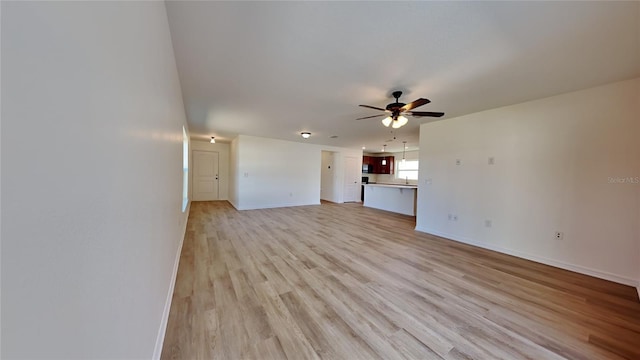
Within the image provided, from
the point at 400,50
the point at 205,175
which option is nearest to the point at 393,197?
the point at 400,50

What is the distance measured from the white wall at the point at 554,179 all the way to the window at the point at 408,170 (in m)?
4.98

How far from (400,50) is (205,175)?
7.71 meters

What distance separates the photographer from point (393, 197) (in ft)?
21.4

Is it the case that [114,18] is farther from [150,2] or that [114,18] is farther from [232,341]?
[232,341]

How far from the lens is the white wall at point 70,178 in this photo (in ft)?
1.03

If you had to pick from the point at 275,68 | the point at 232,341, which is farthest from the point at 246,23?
the point at 232,341

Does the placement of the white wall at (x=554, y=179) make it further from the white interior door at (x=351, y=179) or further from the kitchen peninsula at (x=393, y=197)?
the white interior door at (x=351, y=179)

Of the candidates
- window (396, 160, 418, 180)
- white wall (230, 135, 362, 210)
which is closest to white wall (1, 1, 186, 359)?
white wall (230, 135, 362, 210)

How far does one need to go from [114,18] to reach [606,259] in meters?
4.79

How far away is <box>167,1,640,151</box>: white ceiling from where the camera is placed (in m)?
1.51

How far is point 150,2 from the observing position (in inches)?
42.8

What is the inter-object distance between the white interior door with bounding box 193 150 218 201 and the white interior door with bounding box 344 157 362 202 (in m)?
4.97

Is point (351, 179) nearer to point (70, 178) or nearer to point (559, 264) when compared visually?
point (559, 264)

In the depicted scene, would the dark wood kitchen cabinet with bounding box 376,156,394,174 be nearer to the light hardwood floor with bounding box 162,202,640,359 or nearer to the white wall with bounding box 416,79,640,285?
the white wall with bounding box 416,79,640,285
